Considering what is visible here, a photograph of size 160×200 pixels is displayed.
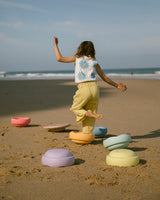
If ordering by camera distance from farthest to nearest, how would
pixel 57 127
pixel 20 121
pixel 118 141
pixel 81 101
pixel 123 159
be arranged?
pixel 20 121 < pixel 57 127 < pixel 81 101 < pixel 118 141 < pixel 123 159

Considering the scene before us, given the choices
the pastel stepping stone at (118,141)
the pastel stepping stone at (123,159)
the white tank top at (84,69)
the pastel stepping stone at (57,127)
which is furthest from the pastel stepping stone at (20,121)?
the pastel stepping stone at (123,159)

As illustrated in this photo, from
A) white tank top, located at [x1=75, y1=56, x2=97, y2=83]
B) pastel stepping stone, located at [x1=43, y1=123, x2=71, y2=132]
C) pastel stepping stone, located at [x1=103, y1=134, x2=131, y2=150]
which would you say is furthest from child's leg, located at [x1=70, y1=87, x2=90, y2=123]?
pastel stepping stone, located at [x1=43, y1=123, x2=71, y2=132]

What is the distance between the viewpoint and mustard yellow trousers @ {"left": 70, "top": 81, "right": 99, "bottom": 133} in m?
4.58

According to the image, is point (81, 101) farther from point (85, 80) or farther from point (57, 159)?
point (57, 159)

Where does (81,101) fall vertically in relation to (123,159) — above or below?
above

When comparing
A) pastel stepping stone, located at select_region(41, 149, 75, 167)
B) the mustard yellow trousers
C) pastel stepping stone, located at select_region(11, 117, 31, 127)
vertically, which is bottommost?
pastel stepping stone, located at select_region(11, 117, 31, 127)

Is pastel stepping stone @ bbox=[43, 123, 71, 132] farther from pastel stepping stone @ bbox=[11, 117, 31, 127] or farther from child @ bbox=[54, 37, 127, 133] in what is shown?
child @ bbox=[54, 37, 127, 133]

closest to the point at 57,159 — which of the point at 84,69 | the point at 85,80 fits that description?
the point at 85,80

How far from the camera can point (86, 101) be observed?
15.1 ft

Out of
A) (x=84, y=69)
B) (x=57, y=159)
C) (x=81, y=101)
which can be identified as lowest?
(x=57, y=159)

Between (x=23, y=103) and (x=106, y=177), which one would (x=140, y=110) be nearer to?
(x=23, y=103)

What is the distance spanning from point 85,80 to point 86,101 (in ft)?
1.18

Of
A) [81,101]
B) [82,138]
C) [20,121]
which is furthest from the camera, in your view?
[20,121]

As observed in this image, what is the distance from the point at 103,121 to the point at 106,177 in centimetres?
387
